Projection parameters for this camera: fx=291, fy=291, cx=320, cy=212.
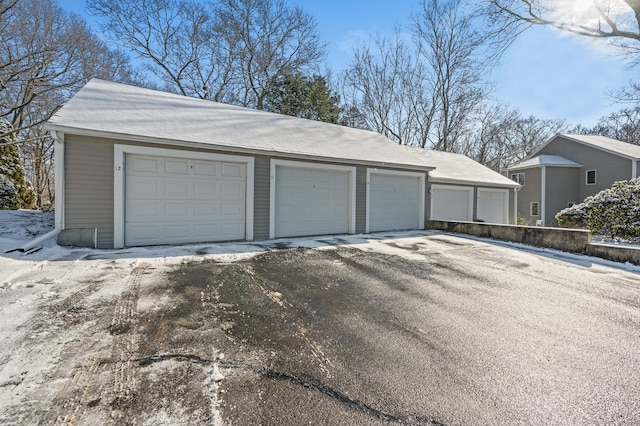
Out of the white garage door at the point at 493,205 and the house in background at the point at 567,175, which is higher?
the house in background at the point at 567,175

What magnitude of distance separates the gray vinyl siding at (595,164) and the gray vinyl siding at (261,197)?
64.7 feet

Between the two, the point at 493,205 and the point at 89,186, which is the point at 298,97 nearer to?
the point at 493,205

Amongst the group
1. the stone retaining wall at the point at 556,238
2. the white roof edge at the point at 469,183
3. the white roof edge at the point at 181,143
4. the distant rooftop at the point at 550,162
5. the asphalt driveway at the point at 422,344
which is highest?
the distant rooftop at the point at 550,162

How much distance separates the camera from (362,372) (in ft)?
6.87

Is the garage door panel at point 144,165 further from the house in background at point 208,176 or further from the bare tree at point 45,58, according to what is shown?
the bare tree at point 45,58

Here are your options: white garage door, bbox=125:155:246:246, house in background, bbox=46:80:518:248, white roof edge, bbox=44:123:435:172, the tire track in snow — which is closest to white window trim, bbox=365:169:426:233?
house in background, bbox=46:80:518:248

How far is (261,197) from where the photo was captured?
759 centimetres

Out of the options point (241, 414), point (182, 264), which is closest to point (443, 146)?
point (182, 264)

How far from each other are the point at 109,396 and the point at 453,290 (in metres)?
3.90

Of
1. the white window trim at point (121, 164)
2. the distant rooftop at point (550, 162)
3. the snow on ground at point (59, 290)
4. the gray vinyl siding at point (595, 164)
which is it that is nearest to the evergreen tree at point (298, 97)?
the white window trim at point (121, 164)

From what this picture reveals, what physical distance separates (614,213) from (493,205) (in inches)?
242

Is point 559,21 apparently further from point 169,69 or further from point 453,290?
point 169,69

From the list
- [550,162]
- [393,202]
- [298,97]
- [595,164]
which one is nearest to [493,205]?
[393,202]

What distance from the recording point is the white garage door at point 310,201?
8.06 m
